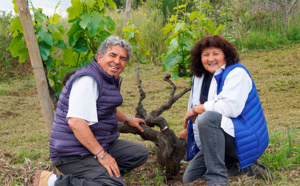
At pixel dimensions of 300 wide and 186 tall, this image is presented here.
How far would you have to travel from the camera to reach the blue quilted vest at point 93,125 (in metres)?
2.40

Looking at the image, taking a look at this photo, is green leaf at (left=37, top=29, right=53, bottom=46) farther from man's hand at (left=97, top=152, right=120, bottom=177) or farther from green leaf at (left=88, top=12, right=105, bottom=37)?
man's hand at (left=97, top=152, right=120, bottom=177)

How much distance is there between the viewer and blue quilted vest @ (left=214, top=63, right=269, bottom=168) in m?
2.46

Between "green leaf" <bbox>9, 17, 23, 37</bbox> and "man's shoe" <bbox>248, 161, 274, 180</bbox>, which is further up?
"green leaf" <bbox>9, 17, 23, 37</bbox>

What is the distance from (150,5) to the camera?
10766mm

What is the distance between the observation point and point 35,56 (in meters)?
2.82

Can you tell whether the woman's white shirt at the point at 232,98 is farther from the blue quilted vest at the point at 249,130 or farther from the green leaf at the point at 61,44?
the green leaf at the point at 61,44

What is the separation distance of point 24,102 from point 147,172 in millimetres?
3777

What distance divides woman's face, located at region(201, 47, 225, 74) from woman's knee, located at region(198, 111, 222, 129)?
0.41 metres

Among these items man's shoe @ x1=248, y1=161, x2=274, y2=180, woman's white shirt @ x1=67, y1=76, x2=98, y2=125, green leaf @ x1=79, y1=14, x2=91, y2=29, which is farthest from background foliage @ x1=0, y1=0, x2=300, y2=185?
woman's white shirt @ x1=67, y1=76, x2=98, y2=125

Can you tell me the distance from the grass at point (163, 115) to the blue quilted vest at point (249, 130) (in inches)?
9.7

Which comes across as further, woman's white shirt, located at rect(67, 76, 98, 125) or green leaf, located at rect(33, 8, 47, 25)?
green leaf, located at rect(33, 8, 47, 25)

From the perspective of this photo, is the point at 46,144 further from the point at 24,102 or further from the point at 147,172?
the point at 24,102

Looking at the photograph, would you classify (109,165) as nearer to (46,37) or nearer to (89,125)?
(89,125)

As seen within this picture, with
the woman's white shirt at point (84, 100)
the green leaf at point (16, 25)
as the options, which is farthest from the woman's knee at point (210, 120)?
the green leaf at point (16, 25)
